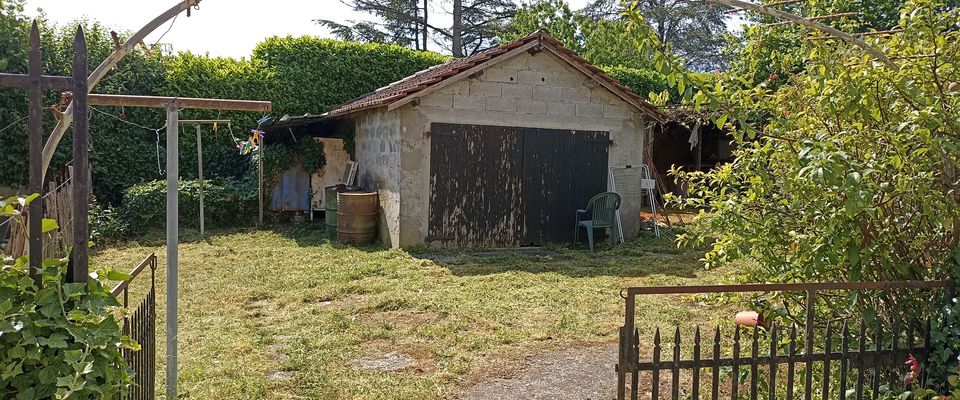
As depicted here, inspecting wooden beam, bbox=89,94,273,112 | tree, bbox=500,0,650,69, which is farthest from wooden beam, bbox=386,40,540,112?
tree, bbox=500,0,650,69

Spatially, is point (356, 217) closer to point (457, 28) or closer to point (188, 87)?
point (188, 87)

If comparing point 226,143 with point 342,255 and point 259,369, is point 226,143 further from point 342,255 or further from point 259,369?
point 259,369

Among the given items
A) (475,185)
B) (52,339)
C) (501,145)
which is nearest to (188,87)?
(475,185)

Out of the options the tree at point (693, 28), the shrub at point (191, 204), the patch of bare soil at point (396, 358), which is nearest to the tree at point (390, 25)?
the tree at point (693, 28)

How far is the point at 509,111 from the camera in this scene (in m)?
10.2

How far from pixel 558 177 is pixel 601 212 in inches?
36.1

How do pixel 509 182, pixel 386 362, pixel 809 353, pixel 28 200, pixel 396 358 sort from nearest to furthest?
pixel 28 200, pixel 809 353, pixel 386 362, pixel 396 358, pixel 509 182

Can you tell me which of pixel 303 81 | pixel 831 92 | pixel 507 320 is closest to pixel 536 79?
pixel 507 320

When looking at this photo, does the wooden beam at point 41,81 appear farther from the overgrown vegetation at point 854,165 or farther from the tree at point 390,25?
the tree at point 390,25

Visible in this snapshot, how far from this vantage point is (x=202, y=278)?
7742 mm

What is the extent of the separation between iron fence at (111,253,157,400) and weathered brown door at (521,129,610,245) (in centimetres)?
747

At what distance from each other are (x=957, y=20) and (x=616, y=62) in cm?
2258

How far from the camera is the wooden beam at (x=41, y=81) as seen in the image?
2.07 meters

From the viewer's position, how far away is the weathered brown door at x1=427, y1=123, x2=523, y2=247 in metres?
9.98
